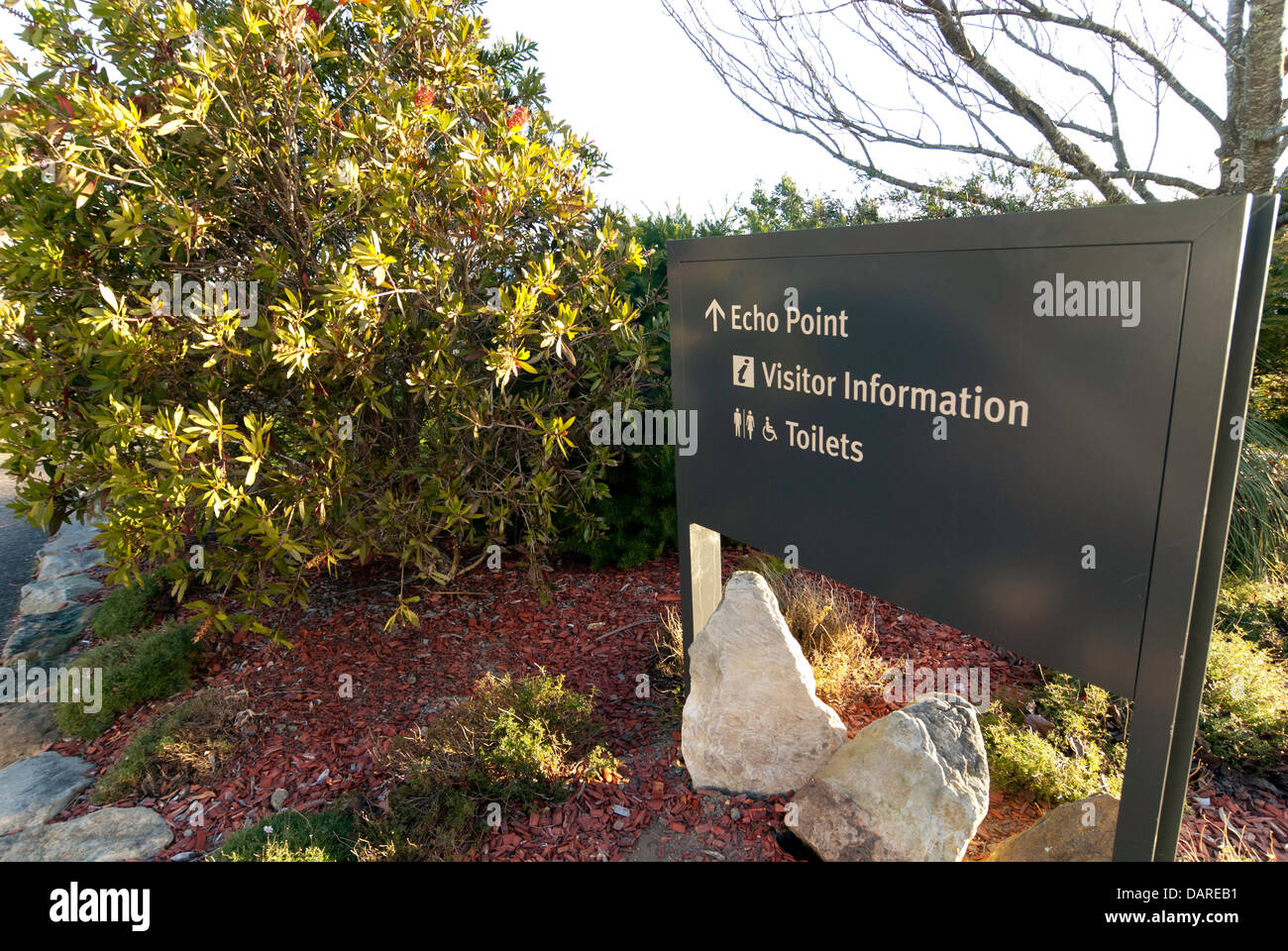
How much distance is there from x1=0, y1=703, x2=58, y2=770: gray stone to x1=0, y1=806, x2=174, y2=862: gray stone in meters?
1.02

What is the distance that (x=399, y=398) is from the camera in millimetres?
5277

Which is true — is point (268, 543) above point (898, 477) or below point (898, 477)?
below

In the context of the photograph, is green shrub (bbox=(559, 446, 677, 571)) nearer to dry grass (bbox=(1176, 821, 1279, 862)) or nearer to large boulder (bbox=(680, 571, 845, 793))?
large boulder (bbox=(680, 571, 845, 793))

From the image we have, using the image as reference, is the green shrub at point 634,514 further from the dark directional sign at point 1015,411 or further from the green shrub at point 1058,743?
the green shrub at point 1058,743

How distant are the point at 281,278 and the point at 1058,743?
483cm

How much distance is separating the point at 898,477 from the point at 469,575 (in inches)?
160

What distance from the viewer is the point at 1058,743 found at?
3832 millimetres

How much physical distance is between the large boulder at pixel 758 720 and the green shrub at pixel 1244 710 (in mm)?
1900

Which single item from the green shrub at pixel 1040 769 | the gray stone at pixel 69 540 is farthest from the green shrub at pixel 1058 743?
the gray stone at pixel 69 540

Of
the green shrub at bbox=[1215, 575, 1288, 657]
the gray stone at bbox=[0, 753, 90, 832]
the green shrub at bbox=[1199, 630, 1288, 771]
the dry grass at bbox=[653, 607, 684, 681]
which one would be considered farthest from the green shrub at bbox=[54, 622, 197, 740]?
the green shrub at bbox=[1215, 575, 1288, 657]

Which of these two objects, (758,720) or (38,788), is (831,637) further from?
(38,788)

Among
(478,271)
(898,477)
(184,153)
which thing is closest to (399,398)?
(478,271)

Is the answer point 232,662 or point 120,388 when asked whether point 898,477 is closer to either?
point 120,388

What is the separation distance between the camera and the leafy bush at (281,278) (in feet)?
12.6
